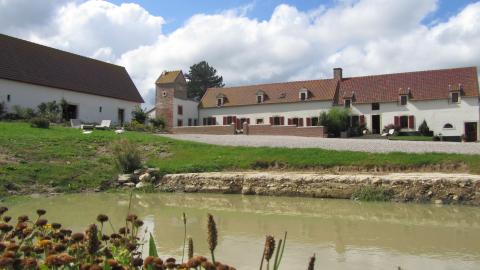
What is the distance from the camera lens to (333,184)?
1435cm

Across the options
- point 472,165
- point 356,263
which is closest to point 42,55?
point 472,165

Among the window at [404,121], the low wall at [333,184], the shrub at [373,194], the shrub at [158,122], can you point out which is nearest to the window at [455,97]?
the window at [404,121]

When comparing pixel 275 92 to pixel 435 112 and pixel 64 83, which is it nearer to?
pixel 435 112

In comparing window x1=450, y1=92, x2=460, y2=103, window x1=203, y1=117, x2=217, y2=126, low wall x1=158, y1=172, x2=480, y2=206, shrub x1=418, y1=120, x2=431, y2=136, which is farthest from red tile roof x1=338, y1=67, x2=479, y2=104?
low wall x1=158, y1=172, x2=480, y2=206

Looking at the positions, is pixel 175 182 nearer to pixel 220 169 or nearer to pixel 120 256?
pixel 220 169

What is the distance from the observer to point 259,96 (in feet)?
152

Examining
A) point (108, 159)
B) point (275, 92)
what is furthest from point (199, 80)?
point (108, 159)

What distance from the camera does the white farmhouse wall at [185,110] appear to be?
46094 mm

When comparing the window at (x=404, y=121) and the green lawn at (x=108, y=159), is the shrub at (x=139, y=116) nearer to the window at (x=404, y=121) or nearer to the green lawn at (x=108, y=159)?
the green lawn at (x=108, y=159)

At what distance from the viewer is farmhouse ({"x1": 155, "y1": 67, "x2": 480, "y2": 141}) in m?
36.4

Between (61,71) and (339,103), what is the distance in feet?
82.0

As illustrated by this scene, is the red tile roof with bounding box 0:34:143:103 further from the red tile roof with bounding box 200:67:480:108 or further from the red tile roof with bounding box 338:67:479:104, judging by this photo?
the red tile roof with bounding box 338:67:479:104

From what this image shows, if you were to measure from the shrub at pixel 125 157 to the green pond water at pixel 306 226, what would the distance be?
267cm

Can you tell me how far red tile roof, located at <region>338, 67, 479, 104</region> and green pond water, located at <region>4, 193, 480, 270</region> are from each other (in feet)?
94.0
